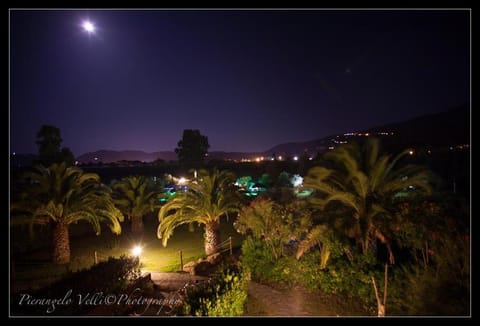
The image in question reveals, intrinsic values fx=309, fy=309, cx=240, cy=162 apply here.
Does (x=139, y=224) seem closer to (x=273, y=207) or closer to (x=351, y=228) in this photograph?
(x=273, y=207)

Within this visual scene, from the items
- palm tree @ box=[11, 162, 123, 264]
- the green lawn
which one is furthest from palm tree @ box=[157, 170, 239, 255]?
palm tree @ box=[11, 162, 123, 264]

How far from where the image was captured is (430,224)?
→ 695 cm

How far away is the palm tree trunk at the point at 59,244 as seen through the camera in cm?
1220

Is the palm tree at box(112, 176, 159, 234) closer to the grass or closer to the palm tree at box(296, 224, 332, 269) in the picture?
the grass

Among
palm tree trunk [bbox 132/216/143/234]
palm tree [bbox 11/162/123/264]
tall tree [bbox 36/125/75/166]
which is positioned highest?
tall tree [bbox 36/125/75/166]

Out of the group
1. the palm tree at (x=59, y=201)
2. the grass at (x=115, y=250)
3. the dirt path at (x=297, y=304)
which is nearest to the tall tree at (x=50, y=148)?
the grass at (x=115, y=250)

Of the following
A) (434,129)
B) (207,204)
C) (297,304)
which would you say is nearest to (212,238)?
(207,204)

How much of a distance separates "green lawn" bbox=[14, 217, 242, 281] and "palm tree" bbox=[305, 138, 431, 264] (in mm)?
6561

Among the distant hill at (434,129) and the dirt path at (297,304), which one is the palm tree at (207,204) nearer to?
the dirt path at (297,304)

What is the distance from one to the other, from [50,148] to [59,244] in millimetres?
24214

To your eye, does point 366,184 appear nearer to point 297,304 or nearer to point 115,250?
point 297,304

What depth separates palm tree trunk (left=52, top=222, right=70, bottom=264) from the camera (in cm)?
1220

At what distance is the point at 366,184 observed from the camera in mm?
8023

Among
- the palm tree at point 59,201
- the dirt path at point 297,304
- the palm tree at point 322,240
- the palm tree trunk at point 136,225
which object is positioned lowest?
the dirt path at point 297,304
